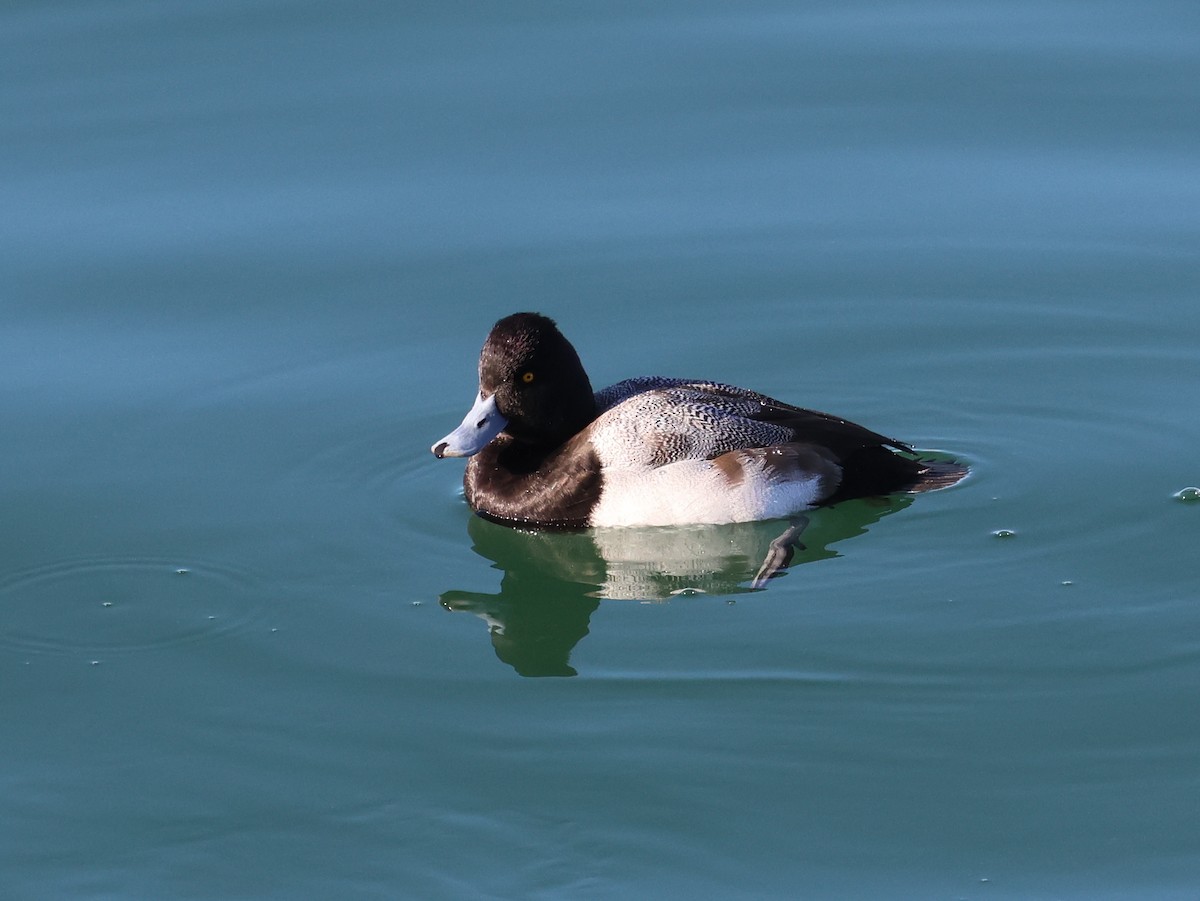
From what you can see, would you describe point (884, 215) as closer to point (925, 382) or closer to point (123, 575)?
point (925, 382)

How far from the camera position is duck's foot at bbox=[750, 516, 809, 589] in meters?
8.16

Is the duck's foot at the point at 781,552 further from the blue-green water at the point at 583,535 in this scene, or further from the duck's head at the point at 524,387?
the duck's head at the point at 524,387

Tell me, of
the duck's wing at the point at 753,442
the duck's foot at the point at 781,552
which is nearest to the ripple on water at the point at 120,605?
the duck's wing at the point at 753,442

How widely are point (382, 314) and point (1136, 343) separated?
3922mm

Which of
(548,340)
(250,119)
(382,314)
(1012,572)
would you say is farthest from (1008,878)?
(250,119)

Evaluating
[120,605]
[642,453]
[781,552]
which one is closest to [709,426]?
[642,453]

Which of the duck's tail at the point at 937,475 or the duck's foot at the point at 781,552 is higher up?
the duck's tail at the point at 937,475

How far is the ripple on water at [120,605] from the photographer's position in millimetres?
7734

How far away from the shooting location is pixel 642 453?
864 cm

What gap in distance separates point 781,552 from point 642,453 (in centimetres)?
76

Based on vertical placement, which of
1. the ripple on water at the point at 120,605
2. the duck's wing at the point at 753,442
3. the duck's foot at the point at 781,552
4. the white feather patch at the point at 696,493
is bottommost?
the ripple on water at the point at 120,605

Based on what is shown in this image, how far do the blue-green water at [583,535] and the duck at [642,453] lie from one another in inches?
5.8

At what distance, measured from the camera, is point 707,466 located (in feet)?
28.2

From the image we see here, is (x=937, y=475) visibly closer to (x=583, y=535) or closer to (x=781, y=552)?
(x=781, y=552)
